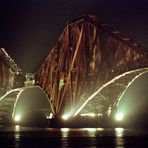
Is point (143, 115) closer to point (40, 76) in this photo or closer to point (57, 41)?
point (57, 41)

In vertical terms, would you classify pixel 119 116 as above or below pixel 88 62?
below

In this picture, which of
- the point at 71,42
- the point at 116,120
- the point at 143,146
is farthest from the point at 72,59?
the point at 143,146

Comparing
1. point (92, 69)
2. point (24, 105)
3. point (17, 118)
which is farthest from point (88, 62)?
point (24, 105)

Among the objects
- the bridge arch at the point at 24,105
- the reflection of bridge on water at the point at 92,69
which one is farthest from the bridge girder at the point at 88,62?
the bridge arch at the point at 24,105

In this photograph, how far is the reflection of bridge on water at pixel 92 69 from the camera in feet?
256

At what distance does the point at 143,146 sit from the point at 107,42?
1642 inches

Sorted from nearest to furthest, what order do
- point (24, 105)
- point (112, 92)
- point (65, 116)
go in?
point (112, 92) → point (65, 116) → point (24, 105)

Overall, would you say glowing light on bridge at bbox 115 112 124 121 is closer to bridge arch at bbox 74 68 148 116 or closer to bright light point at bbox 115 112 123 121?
bright light point at bbox 115 112 123 121

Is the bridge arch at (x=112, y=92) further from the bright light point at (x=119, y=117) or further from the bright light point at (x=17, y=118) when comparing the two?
the bright light point at (x=17, y=118)

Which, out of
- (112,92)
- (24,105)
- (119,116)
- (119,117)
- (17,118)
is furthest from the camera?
(24,105)

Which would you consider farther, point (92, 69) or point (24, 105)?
point (24, 105)

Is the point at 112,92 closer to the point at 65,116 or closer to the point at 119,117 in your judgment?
the point at 119,117

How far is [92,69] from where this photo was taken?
85.7 m

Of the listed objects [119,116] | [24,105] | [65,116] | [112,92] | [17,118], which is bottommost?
[17,118]
